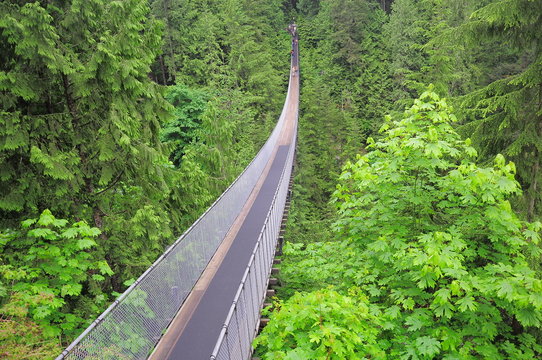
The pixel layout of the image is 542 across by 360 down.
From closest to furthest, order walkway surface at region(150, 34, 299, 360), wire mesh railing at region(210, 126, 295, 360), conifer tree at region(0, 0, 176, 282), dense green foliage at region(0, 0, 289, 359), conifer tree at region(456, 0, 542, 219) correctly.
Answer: wire mesh railing at region(210, 126, 295, 360) < dense green foliage at region(0, 0, 289, 359) < walkway surface at region(150, 34, 299, 360) < conifer tree at region(0, 0, 176, 282) < conifer tree at region(456, 0, 542, 219)

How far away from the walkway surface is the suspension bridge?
0.05 feet

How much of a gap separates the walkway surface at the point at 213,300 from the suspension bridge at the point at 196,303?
15mm

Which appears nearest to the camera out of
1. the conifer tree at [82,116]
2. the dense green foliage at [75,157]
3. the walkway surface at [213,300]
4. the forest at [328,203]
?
the forest at [328,203]

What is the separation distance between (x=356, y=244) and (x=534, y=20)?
4965 millimetres

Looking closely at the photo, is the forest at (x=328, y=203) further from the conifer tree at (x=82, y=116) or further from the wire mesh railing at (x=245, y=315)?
the wire mesh railing at (x=245, y=315)

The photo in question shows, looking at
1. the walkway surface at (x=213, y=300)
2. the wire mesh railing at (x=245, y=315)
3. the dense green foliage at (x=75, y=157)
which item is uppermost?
the dense green foliage at (x=75, y=157)

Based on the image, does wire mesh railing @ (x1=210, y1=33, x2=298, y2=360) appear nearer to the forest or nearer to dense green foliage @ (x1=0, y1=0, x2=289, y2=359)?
the forest

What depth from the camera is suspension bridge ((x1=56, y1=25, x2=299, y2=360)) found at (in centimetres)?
430

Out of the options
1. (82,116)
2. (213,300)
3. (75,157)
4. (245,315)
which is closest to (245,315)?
(245,315)

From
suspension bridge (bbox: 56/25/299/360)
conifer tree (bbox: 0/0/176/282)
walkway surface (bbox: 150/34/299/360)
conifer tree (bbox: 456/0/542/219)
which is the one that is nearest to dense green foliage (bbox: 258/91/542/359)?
suspension bridge (bbox: 56/25/299/360)

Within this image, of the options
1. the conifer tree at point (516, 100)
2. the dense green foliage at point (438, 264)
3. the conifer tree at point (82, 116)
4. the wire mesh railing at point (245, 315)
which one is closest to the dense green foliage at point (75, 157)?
the conifer tree at point (82, 116)

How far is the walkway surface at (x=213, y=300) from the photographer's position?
5.54m

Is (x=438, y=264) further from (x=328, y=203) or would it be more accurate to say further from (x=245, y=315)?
(x=328, y=203)

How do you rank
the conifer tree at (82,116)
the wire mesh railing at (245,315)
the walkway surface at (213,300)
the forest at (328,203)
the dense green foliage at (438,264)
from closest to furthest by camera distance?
the wire mesh railing at (245,315) < the dense green foliage at (438,264) < the forest at (328,203) < the walkway surface at (213,300) < the conifer tree at (82,116)
